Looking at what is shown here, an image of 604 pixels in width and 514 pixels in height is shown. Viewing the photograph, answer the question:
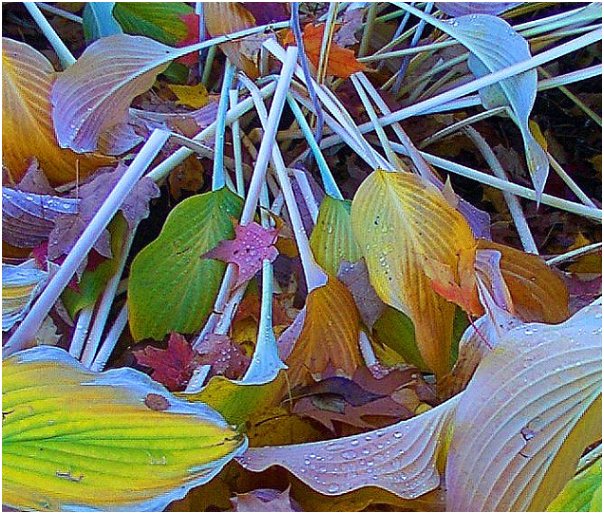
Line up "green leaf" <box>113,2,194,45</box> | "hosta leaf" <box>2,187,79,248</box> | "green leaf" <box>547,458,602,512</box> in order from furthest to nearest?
"green leaf" <box>113,2,194,45</box> → "hosta leaf" <box>2,187,79,248</box> → "green leaf" <box>547,458,602,512</box>

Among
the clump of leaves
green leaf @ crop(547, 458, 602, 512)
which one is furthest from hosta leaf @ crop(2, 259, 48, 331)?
green leaf @ crop(547, 458, 602, 512)

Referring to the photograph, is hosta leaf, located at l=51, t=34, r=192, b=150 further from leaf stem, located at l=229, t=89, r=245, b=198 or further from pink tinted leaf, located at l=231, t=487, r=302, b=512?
pink tinted leaf, located at l=231, t=487, r=302, b=512

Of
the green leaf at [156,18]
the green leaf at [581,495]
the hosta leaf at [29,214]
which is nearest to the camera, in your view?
the green leaf at [581,495]

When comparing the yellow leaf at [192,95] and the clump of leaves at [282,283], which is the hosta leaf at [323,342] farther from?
the yellow leaf at [192,95]

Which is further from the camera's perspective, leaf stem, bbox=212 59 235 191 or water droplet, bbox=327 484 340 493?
leaf stem, bbox=212 59 235 191

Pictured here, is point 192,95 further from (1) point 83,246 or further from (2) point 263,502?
(2) point 263,502

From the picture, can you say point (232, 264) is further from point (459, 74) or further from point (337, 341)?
point (459, 74)

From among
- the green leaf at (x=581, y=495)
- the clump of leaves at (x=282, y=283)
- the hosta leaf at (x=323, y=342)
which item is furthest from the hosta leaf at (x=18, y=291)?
the green leaf at (x=581, y=495)
